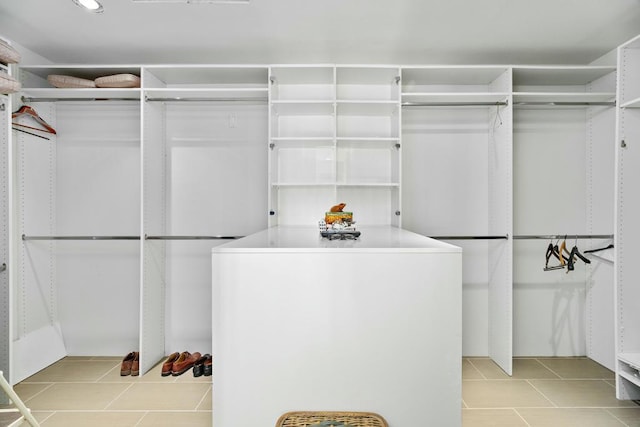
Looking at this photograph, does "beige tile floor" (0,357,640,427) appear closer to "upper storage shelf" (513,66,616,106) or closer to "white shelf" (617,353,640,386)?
"white shelf" (617,353,640,386)

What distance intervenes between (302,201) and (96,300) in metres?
2.03

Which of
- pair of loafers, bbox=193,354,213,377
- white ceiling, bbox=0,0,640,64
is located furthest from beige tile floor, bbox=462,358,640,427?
white ceiling, bbox=0,0,640,64

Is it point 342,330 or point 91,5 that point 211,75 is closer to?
point 91,5

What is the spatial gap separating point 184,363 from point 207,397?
1.72ft

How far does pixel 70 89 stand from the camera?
3.27 metres

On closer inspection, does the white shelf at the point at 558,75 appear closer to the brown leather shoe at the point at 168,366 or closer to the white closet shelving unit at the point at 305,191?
the white closet shelving unit at the point at 305,191

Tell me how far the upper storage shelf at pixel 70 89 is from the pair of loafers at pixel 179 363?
2140mm

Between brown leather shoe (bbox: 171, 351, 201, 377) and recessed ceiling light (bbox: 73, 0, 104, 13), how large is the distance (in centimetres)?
252

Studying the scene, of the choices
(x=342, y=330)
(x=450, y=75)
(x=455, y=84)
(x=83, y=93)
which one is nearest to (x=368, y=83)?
(x=450, y=75)

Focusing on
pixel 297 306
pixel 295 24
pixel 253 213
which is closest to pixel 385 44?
pixel 295 24

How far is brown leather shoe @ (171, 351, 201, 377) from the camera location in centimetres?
330

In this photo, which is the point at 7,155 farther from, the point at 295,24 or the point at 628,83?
the point at 628,83

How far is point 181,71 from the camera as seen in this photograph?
339cm

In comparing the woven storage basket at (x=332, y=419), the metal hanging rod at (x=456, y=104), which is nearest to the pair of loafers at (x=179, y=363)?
the woven storage basket at (x=332, y=419)
